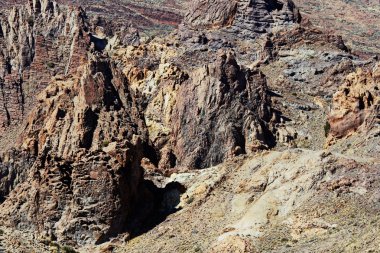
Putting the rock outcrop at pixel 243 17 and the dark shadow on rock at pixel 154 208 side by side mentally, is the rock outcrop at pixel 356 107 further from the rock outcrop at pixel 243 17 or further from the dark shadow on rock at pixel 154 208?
the rock outcrop at pixel 243 17

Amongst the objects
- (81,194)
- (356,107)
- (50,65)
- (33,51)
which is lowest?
(50,65)

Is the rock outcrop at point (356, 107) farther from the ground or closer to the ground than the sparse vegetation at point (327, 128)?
farther from the ground

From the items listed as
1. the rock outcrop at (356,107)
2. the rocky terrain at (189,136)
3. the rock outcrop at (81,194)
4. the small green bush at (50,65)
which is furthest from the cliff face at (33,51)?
the rock outcrop at (356,107)

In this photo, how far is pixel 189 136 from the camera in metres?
91.6

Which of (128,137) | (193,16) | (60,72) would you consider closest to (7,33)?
(60,72)

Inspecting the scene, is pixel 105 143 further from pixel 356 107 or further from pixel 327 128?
pixel 327 128

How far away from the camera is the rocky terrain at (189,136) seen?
65.7 m

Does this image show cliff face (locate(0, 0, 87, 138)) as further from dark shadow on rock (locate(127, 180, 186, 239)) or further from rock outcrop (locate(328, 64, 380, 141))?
rock outcrop (locate(328, 64, 380, 141))

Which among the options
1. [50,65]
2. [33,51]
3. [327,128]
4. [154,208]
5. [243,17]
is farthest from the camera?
[243,17]

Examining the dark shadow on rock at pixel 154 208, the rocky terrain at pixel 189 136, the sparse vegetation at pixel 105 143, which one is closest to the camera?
the rocky terrain at pixel 189 136

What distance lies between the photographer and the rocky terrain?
65.7 m

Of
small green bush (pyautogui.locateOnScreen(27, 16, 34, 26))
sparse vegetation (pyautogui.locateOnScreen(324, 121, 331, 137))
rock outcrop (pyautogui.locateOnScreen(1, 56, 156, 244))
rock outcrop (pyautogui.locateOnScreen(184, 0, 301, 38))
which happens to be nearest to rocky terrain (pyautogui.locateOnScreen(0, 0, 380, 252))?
rock outcrop (pyautogui.locateOnScreen(1, 56, 156, 244))

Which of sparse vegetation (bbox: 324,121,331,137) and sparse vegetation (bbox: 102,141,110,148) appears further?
sparse vegetation (bbox: 324,121,331,137)

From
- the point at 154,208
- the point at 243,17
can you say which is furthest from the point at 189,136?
the point at 243,17
